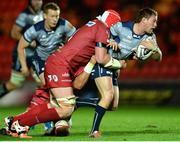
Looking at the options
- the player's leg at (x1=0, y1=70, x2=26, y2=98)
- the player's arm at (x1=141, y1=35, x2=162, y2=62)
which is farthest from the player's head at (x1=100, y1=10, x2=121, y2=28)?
the player's leg at (x1=0, y1=70, x2=26, y2=98)

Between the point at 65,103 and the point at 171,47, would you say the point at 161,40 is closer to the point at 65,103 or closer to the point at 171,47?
the point at 171,47

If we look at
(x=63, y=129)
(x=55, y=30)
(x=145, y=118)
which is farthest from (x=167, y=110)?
(x=63, y=129)

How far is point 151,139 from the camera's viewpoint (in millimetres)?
7352

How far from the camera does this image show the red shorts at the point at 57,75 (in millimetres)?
7594

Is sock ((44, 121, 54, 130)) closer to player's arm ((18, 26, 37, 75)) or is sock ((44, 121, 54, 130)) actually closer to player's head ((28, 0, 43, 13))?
player's arm ((18, 26, 37, 75))

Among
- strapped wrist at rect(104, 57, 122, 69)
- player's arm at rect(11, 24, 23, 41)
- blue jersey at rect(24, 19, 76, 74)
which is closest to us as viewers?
strapped wrist at rect(104, 57, 122, 69)

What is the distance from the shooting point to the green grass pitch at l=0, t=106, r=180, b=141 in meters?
7.59

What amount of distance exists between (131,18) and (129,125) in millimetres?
7796

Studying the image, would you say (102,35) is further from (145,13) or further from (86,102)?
(86,102)

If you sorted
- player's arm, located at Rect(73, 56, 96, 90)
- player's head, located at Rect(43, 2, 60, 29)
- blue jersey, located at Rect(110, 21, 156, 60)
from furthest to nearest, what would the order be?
player's head, located at Rect(43, 2, 60, 29)
blue jersey, located at Rect(110, 21, 156, 60)
player's arm, located at Rect(73, 56, 96, 90)

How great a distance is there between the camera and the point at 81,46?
7.68 meters

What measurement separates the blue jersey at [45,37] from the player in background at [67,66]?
4.01ft

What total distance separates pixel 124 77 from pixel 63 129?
771cm

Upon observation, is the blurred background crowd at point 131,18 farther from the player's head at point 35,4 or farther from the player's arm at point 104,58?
the player's arm at point 104,58
